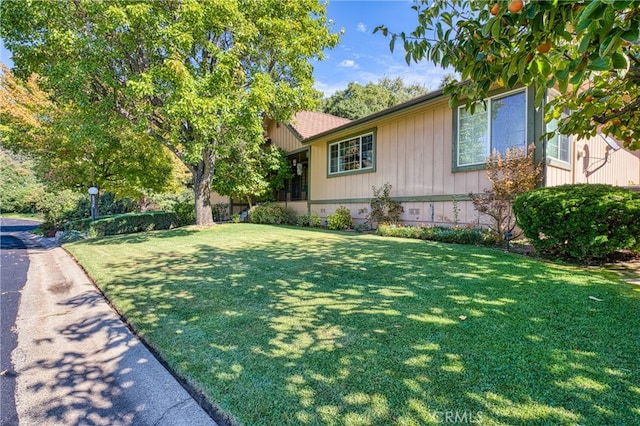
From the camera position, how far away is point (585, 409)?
1755 mm

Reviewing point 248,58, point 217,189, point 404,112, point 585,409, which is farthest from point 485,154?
point 217,189

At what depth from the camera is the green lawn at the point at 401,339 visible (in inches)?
72.9

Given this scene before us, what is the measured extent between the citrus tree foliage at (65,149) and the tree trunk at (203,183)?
3.29m

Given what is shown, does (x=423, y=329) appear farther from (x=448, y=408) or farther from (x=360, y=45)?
(x=360, y=45)

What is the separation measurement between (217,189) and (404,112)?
8927mm

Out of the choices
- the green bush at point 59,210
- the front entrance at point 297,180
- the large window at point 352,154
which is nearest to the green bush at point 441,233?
the large window at point 352,154

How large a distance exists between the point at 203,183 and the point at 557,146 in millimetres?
11323

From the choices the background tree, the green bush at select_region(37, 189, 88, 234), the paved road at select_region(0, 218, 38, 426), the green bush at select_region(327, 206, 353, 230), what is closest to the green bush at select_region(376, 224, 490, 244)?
the green bush at select_region(327, 206, 353, 230)

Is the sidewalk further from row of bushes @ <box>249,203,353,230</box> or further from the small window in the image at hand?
row of bushes @ <box>249,203,353,230</box>

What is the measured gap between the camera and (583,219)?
15.3 feet

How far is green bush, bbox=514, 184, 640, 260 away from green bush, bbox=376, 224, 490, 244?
195cm

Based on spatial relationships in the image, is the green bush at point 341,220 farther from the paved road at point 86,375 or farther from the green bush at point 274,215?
the paved road at point 86,375

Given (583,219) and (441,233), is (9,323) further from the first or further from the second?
(441,233)
